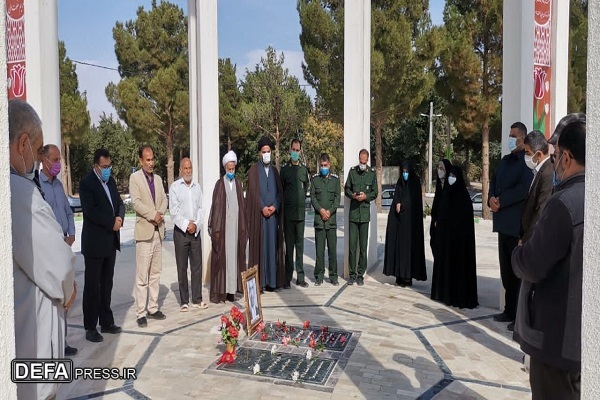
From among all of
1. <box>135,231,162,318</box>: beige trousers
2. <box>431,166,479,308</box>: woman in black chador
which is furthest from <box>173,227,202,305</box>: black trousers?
<box>431,166,479,308</box>: woman in black chador

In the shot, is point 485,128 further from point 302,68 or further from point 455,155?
point 455,155

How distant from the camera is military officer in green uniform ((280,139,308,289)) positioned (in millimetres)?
6984

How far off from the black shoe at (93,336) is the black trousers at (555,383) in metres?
3.96

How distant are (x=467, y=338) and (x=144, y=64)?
22891mm

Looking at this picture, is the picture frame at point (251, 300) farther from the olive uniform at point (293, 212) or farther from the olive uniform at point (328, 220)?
the olive uniform at point (328, 220)

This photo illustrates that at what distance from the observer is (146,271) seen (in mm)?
5289

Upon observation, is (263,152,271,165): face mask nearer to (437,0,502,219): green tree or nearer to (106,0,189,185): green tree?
(437,0,502,219): green tree

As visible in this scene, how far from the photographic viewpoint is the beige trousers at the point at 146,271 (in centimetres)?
526

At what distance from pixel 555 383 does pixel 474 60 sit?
50.4 ft

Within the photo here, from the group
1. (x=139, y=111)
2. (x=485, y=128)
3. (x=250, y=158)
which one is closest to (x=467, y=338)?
(x=485, y=128)

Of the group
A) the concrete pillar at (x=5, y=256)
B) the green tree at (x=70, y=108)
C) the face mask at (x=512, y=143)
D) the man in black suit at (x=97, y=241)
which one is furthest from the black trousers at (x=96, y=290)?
the green tree at (x=70, y=108)

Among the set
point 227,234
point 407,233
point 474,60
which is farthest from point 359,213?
point 474,60

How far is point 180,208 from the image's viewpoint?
581 cm

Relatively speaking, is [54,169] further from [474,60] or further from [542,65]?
[474,60]
